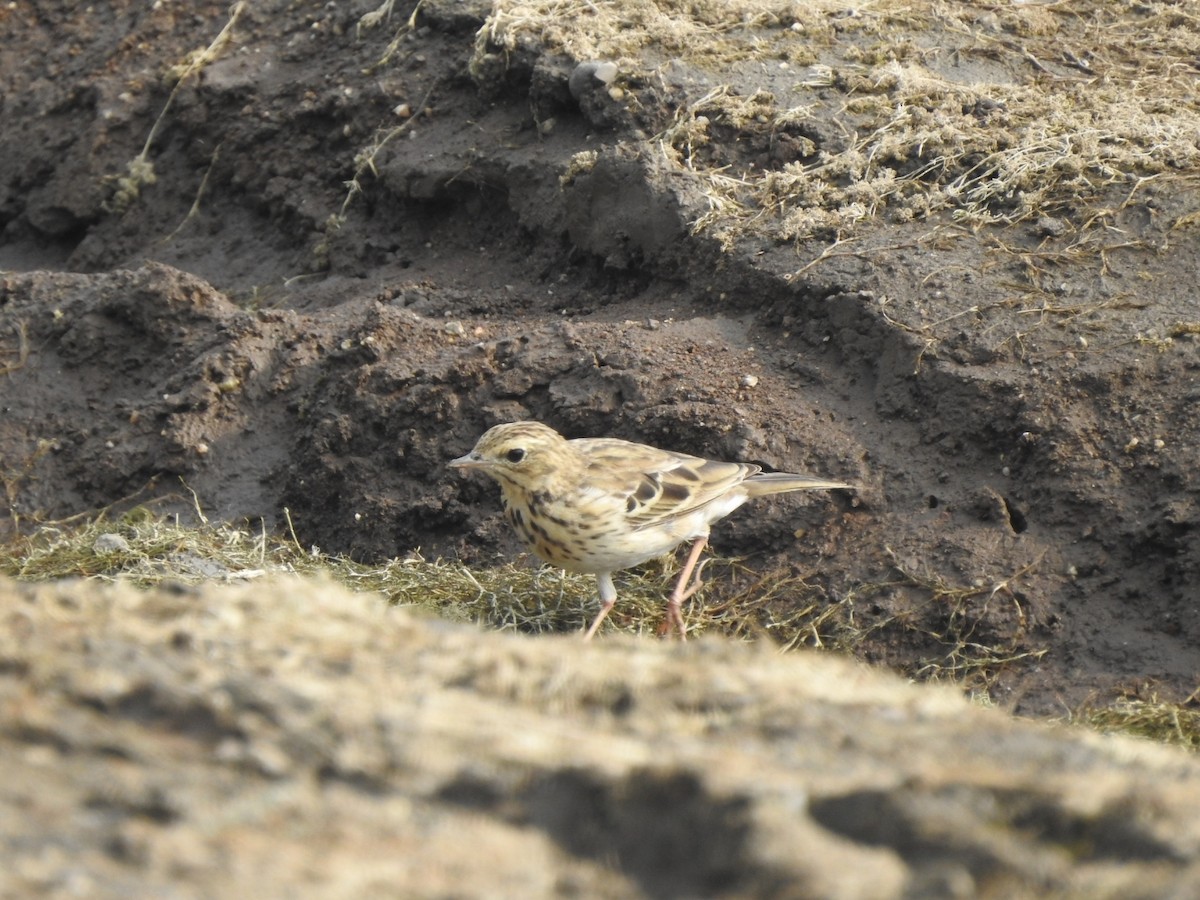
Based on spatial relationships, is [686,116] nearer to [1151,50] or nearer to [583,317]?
[583,317]

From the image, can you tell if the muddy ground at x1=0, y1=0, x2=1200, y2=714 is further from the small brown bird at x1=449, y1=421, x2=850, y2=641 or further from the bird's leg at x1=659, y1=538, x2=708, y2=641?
the small brown bird at x1=449, y1=421, x2=850, y2=641

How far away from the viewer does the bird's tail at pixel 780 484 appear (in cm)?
686

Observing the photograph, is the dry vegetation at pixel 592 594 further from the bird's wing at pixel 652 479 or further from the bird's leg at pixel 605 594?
the bird's wing at pixel 652 479

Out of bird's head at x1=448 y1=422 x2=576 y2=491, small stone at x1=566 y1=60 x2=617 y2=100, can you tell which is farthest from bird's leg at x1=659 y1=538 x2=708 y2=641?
small stone at x1=566 y1=60 x2=617 y2=100

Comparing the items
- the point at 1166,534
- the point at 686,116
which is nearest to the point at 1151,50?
the point at 686,116

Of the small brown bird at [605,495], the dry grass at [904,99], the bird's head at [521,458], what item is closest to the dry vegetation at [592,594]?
the small brown bird at [605,495]

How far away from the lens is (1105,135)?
8.61m

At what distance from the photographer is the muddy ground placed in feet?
22.9

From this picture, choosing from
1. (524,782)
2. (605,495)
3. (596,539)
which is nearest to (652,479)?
(605,495)

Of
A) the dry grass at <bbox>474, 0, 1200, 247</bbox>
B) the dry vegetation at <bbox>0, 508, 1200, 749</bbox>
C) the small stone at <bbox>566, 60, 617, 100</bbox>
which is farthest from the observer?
the small stone at <bbox>566, 60, 617, 100</bbox>

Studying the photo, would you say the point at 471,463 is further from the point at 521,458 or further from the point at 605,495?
the point at 605,495

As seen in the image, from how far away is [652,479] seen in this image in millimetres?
6797

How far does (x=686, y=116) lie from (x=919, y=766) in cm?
645

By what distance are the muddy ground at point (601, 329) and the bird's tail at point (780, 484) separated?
42 cm
